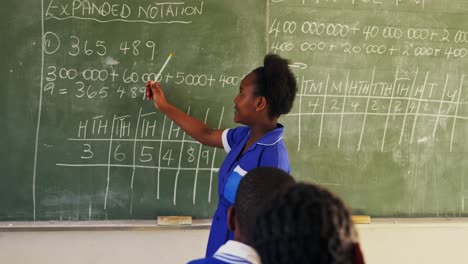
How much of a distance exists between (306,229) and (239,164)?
1281mm

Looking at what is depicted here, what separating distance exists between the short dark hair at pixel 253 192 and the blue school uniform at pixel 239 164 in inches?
28.1

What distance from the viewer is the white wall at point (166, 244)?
2.86m

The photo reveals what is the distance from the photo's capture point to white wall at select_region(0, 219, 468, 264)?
2.86 metres

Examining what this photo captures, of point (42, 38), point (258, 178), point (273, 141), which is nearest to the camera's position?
point (258, 178)

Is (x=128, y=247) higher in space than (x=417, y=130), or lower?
lower

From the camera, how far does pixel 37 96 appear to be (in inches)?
107

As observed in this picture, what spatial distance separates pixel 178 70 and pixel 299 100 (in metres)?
0.72

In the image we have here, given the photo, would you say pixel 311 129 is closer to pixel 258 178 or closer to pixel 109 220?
pixel 109 220

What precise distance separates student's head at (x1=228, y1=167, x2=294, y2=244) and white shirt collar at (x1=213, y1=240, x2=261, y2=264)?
Result: 0.10 ft

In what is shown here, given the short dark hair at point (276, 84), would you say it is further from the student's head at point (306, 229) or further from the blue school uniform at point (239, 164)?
the student's head at point (306, 229)

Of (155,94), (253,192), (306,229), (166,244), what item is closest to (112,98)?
(155,94)

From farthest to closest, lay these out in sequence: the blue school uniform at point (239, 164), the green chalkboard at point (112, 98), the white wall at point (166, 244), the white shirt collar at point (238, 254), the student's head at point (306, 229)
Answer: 1. the white wall at point (166, 244)
2. the green chalkboard at point (112, 98)
3. the blue school uniform at point (239, 164)
4. the white shirt collar at point (238, 254)
5. the student's head at point (306, 229)

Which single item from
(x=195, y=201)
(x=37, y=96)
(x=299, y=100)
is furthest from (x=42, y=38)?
(x=299, y=100)

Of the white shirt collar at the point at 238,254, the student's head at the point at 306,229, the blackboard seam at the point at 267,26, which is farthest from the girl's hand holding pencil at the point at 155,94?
the student's head at the point at 306,229
